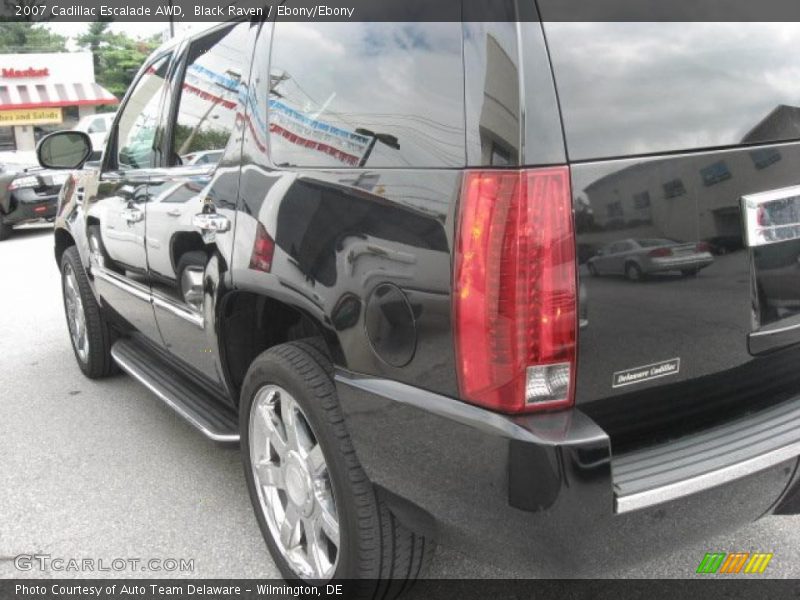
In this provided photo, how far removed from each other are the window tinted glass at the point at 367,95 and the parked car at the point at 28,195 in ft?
37.2

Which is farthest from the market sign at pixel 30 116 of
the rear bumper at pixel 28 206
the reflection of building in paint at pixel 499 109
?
the reflection of building in paint at pixel 499 109

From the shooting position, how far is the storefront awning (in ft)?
109

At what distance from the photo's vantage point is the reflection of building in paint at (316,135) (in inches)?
78.5

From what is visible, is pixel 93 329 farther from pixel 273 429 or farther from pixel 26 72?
pixel 26 72

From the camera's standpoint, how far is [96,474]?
3.51 metres

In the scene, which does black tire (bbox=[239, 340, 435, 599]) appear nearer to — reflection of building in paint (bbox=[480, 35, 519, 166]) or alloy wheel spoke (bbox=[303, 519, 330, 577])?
Result: alloy wheel spoke (bbox=[303, 519, 330, 577])

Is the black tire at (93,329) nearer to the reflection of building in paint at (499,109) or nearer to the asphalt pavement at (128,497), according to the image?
Result: the asphalt pavement at (128,497)

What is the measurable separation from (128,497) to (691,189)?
8.80 feet

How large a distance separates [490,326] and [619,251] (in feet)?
1.13

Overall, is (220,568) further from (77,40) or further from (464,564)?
(77,40)

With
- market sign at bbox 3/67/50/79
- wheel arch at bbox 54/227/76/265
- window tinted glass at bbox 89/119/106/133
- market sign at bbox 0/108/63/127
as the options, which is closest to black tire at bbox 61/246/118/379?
wheel arch at bbox 54/227/76/265

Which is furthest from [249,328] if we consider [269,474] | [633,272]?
[633,272]

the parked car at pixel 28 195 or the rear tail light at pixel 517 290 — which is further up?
the rear tail light at pixel 517 290

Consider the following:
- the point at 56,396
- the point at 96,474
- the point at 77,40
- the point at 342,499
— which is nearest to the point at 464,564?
the point at 342,499
